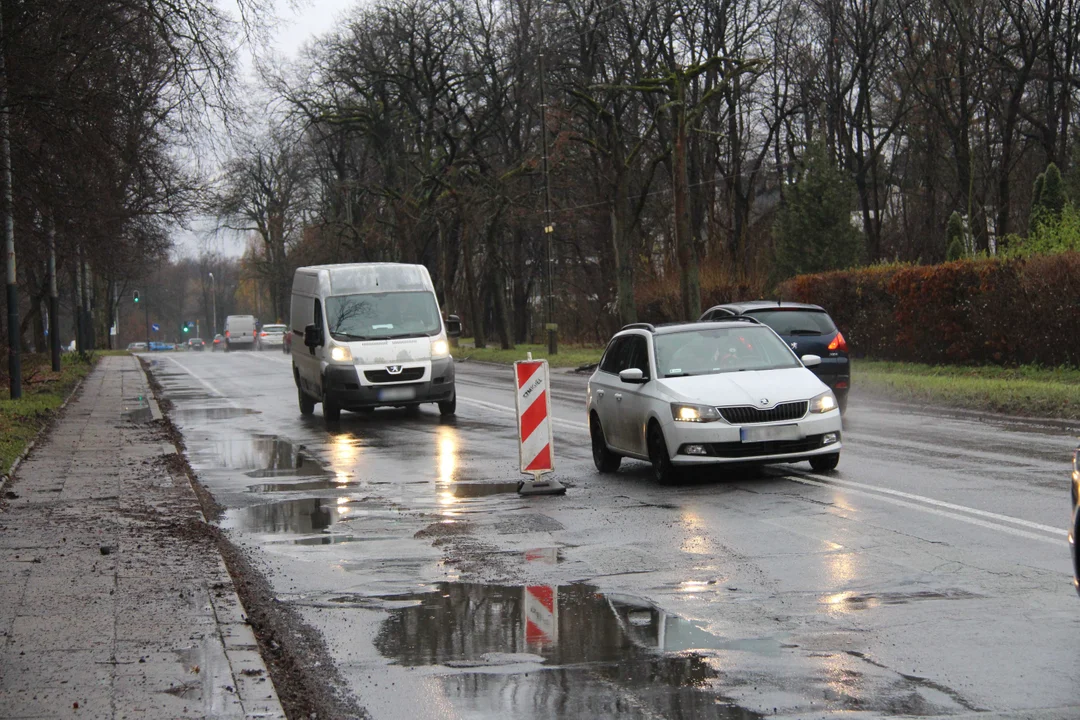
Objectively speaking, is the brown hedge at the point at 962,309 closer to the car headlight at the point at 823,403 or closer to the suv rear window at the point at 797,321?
the suv rear window at the point at 797,321

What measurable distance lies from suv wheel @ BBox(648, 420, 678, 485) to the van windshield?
1015cm

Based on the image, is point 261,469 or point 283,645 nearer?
point 283,645

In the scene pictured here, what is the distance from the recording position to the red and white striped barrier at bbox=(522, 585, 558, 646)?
665 cm

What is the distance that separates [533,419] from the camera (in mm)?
12742

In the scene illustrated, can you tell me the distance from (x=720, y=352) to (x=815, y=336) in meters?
6.61

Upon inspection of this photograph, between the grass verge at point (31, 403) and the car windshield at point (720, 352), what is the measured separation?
6.83 meters

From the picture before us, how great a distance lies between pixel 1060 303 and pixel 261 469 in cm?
1457

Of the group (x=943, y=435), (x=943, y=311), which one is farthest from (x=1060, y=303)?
(x=943, y=435)

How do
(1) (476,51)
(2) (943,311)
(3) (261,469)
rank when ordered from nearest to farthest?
(3) (261,469), (2) (943,311), (1) (476,51)

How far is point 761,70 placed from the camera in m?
49.5

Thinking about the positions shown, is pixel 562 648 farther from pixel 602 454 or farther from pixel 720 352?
pixel 602 454

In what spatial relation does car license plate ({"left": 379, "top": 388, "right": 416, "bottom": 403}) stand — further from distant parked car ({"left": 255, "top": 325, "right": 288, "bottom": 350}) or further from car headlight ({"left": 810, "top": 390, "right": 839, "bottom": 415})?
distant parked car ({"left": 255, "top": 325, "right": 288, "bottom": 350})

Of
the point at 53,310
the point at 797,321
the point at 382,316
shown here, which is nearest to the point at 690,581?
the point at 797,321

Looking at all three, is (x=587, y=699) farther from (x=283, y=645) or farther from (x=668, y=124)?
(x=668, y=124)
